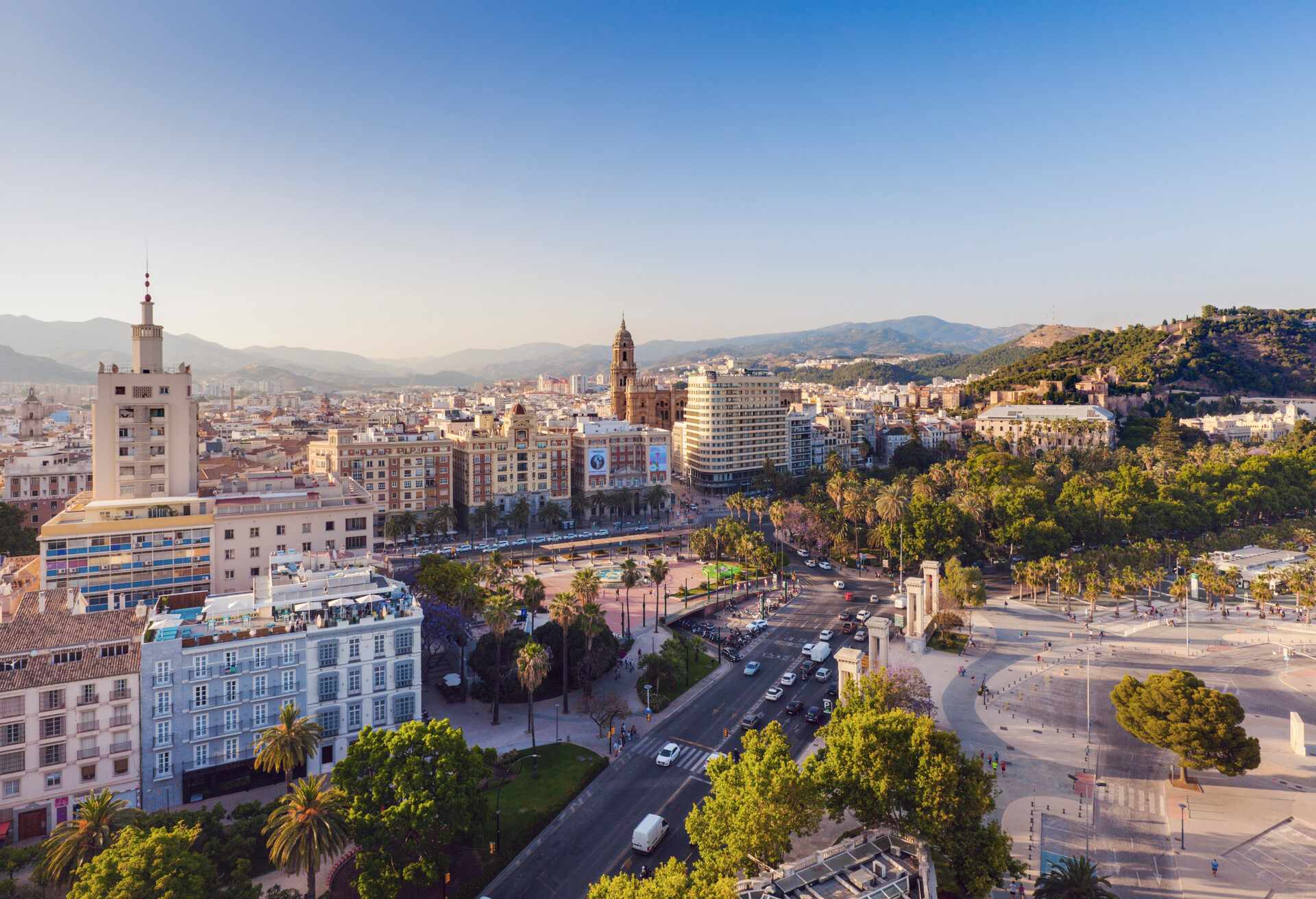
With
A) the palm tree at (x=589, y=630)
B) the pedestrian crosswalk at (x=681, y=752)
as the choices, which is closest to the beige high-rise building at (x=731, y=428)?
the palm tree at (x=589, y=630)

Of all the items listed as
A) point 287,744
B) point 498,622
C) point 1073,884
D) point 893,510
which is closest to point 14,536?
point 498,622

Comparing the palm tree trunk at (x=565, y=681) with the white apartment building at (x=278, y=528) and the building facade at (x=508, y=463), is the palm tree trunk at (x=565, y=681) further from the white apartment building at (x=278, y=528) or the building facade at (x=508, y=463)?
the building facade at (x=508, y=463)

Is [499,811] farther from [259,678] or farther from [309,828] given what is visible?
[259,678]

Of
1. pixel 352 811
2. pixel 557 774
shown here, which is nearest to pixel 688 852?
pixel 557 774

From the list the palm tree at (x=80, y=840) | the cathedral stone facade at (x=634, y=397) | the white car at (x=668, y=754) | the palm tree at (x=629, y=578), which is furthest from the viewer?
the cathedral stone facade at (x=634, y=397)

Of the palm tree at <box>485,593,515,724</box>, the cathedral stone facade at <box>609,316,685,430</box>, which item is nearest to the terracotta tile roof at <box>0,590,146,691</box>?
the palm tree at <box>485,593,515,724</box>

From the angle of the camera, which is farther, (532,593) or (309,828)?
(532,593)

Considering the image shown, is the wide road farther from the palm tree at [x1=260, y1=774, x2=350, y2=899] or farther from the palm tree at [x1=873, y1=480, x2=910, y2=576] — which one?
the palm tree at [x1=873, y1=480, x2=910, y2=576]
